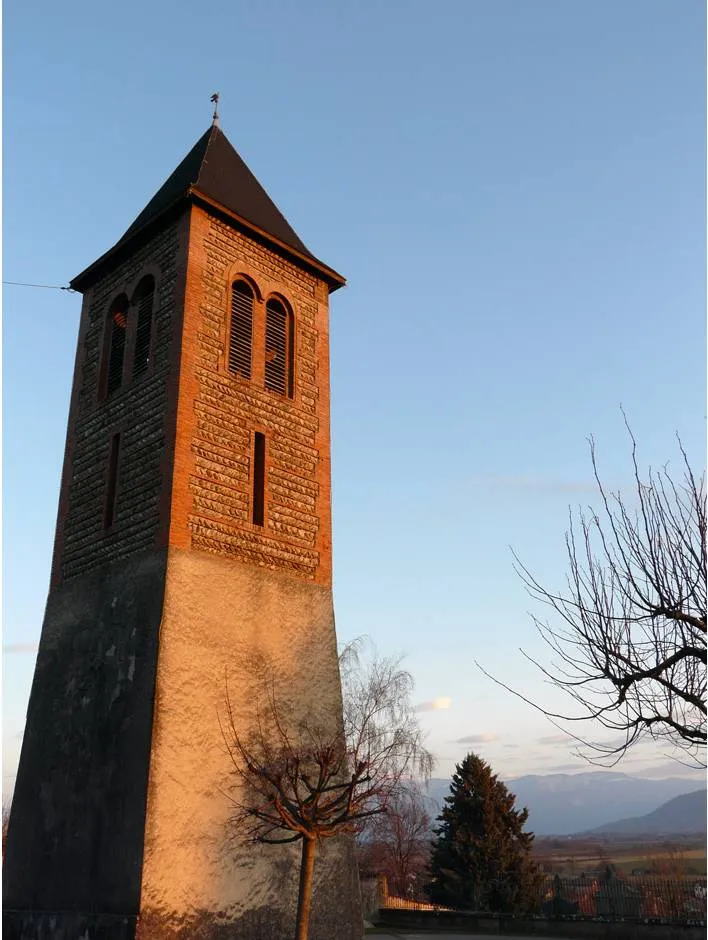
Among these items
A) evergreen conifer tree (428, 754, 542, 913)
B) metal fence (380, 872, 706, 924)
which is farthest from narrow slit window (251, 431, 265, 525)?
evergreen conifer tree (428, 754, 542, 913)

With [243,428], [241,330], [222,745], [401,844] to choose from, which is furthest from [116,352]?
[401,844]

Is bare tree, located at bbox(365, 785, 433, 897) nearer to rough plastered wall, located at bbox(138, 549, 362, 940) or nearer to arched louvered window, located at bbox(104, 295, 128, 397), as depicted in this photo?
rough plastered wall, located at bbox(138, 549, 362, 940)

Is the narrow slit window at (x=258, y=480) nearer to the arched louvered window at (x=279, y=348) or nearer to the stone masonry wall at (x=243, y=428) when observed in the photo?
the stone masonry wall at (x=243, y=428)

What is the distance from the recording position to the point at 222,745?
1357 cm

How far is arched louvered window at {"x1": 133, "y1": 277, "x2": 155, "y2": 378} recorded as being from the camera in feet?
56.2

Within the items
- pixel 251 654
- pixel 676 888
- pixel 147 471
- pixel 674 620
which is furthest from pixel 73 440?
pixel 676 888

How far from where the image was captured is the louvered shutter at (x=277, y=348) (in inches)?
696

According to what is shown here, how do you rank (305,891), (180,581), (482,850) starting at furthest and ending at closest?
(482,850) → (180,581) → (305,891)

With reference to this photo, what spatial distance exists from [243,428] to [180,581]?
362cm

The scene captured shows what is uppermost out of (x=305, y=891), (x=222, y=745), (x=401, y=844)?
(x=222, y=745)

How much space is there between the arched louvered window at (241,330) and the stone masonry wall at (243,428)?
6.9 inches

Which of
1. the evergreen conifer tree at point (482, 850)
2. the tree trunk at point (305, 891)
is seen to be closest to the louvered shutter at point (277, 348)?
the tree trunk at point (305, 891)

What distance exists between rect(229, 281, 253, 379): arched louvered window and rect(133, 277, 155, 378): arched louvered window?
1669 mm

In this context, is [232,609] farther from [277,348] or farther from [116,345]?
[116,345]
